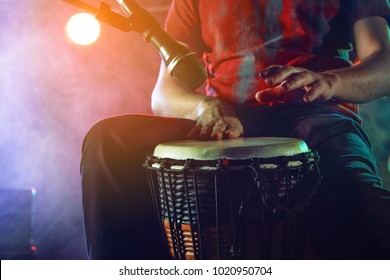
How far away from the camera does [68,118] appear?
2494 mm

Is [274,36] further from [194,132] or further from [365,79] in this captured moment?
[194,132]

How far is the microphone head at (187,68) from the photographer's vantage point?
1.25 metres

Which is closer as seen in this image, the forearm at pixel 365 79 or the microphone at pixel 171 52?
the microphone at pixel 171 52

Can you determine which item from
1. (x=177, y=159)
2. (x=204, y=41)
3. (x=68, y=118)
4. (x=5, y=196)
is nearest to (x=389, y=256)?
(x=177, y=159)

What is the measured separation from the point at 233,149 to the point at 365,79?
0.74m

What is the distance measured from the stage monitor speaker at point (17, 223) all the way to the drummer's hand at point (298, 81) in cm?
165

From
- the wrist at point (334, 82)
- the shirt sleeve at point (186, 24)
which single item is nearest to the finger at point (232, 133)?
the wrist at point (334, 82)

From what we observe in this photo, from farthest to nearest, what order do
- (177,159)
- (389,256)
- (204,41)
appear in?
(204,41), (389,256), (177,159)

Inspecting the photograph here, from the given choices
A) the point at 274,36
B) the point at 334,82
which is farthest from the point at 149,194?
the point at 274,36

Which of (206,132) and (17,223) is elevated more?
(206,132)

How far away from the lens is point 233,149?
4.01 feet

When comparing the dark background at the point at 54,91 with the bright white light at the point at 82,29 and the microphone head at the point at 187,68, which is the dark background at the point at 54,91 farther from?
the microphone head at the point at 187,68

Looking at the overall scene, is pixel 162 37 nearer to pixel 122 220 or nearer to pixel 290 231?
pixel 122 220

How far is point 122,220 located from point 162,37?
616mm
